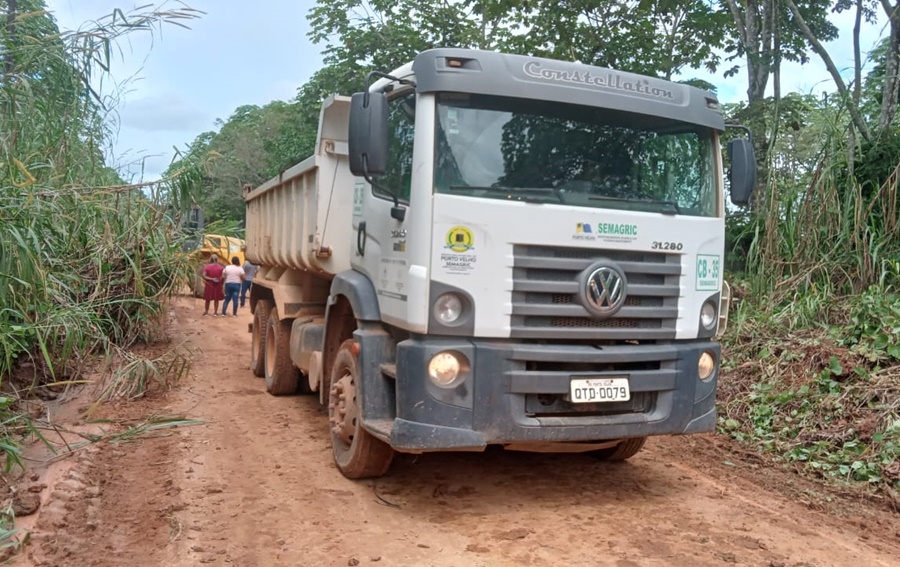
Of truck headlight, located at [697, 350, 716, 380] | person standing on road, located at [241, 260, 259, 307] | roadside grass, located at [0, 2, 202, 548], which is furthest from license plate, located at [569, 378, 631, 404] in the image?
person standing on road, located at [241, 260, 259, 307]

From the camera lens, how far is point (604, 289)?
414 centimetres

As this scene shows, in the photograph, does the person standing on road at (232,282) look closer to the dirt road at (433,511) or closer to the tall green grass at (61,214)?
the tall green grass at (61,214)

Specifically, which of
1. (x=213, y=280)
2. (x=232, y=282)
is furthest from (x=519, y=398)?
(x=232, y=282)

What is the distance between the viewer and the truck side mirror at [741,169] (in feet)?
16.0

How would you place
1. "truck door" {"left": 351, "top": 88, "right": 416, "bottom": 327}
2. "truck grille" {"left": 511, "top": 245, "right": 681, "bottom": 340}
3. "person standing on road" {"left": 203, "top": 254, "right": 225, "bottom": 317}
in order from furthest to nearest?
"person standing on road" {"left": 203, "top": 254, "right": 225, "bottom": 317}
"truck door" {"left": 351, "top": 88, "right": 416, "bottom": 327}
"truck grille" {"left": 511, "top": 245, "right": 681, "bottom": 340}

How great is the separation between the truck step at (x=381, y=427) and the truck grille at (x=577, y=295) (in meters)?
0.89

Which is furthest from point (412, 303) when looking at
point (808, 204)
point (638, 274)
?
point (808, 204)

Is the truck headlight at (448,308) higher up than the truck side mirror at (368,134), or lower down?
lower down

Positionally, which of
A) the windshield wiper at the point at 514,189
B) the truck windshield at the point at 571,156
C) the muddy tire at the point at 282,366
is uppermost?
the truck windshield at the point at 571,156

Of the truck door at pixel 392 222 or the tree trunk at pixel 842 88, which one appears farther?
the tree trunk at pixel 842 88

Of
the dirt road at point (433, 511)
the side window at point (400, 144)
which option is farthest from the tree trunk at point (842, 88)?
the side window at point (400, 144)

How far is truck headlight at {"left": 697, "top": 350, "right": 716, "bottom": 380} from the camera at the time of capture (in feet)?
15.0

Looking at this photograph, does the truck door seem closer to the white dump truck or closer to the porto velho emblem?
the white dump truck

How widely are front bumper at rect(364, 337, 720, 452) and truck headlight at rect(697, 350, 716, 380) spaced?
0.28m
